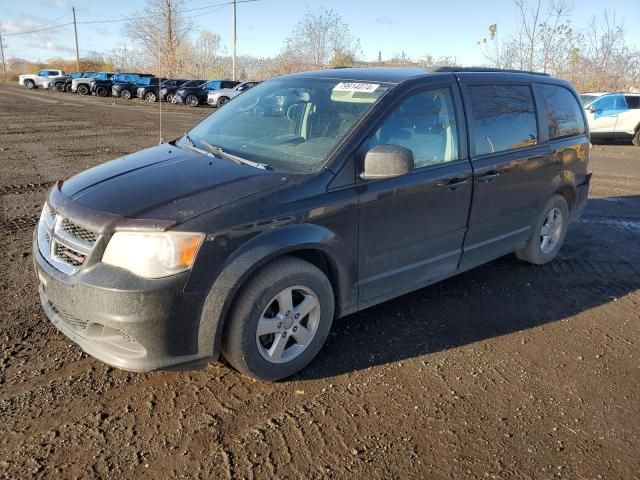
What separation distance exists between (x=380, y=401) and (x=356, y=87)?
6.92 ft

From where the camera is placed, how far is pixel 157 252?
254 centimetres

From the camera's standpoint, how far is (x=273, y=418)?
2.74 metres

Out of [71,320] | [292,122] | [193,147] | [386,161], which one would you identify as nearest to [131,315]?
[71,320]

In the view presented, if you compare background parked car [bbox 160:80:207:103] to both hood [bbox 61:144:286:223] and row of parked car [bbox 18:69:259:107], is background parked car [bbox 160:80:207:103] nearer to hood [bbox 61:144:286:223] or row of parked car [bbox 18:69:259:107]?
row of parked car [bbox 18:69:259:107]

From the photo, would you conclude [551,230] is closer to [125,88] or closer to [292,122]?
[292,122]

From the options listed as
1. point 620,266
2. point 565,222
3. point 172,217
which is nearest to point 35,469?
point 172,217

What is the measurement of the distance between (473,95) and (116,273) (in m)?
2.95

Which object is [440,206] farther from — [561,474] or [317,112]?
[561,474]

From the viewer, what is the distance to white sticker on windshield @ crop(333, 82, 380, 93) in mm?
3530

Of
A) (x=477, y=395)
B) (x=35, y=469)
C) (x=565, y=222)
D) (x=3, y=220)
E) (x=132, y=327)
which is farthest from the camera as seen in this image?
(x=3, y=220)

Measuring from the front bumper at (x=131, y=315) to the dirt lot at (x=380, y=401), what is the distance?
13.4 inches

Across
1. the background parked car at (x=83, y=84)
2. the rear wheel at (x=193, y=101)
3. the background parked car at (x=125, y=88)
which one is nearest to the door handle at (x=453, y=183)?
the rear wheel at (x=193, y=101)

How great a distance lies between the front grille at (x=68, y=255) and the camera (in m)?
2.69

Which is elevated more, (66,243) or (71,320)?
(66,243)
